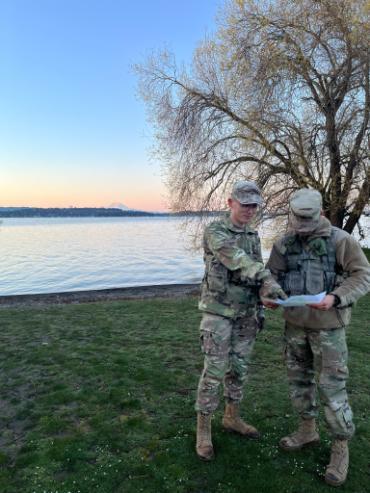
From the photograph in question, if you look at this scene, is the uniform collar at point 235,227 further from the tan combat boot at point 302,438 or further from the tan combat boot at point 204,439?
the tan combat boot at point 302,438

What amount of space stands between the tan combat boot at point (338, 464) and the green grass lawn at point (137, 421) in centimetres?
8

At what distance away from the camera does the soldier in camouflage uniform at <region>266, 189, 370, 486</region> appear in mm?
3543

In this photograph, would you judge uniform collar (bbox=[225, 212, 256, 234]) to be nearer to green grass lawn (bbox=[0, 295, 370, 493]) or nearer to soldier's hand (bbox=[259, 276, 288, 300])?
soldier's hand (bbox=[259, 276, 288, 300])

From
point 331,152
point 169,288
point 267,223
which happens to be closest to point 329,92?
point 331,152

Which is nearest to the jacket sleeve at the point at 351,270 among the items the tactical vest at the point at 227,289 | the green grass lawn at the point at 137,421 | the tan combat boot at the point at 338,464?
the tactical vest at the point at 227,289

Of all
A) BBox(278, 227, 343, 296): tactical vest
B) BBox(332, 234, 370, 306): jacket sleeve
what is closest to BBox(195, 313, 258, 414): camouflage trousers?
BBox(278, 227, 343, 296): tactical vest

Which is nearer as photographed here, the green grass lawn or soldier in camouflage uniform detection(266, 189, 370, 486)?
soldier in camouflage uniform detection(266, 189, 370, 486)

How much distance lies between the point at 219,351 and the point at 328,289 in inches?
46.7

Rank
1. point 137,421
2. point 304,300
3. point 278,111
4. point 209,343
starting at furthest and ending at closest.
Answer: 1. point 278,111
2. point 137,421
3. point 209,343
4. point 304,300

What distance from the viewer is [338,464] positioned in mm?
3678

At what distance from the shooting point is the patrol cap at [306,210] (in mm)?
3547

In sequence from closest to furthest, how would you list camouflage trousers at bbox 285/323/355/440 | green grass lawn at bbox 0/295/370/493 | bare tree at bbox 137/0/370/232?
camouflage trousers at bbox 285/323/355/440
green grass lawn at bbox 0/295/370/493
bare tree at bbox 137/0/370/232

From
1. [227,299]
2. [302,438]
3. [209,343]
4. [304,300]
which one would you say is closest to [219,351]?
[209,343]

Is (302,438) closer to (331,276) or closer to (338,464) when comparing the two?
(338,464)
